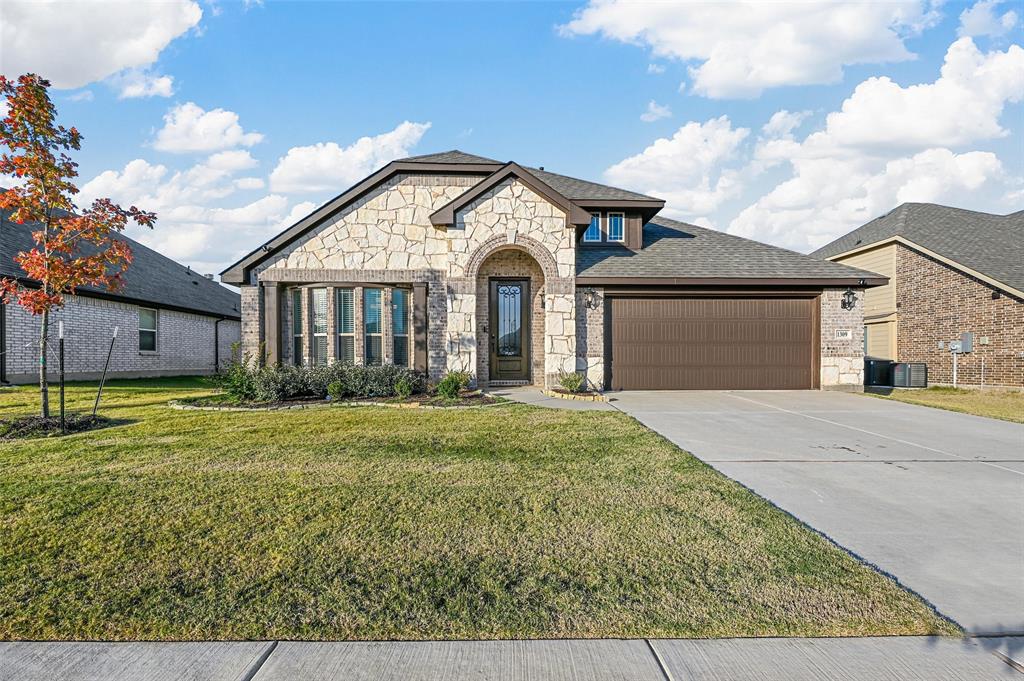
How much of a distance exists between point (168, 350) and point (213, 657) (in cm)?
2078

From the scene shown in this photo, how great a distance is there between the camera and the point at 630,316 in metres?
13.2

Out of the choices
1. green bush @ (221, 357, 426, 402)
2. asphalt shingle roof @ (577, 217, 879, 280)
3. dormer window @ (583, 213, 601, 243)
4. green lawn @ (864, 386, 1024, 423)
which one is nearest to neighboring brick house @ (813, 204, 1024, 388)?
green lawn @ (864, 386, 1024, 423)

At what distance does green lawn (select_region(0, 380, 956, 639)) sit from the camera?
8.83 ft

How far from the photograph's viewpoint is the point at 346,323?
12.7m

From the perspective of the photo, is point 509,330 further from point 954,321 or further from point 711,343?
point 954,321

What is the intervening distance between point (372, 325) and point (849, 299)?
11573 millimetres

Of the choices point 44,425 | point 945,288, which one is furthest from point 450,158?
point 945,288

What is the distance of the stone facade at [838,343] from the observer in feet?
43.6

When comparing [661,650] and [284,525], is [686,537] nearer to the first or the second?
[661,650]

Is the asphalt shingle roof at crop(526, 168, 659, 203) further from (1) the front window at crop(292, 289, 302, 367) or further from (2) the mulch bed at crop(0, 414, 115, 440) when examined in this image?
(2) the mulch bed at crop(0, 414, 115, 440)

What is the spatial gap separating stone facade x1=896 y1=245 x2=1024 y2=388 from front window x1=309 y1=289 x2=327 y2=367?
705 inches

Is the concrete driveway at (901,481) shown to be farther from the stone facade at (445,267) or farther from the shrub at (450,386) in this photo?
the shrub at (450,386)

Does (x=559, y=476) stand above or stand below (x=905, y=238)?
below

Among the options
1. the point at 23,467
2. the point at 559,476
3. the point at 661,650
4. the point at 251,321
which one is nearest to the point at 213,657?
the point at 661,650
